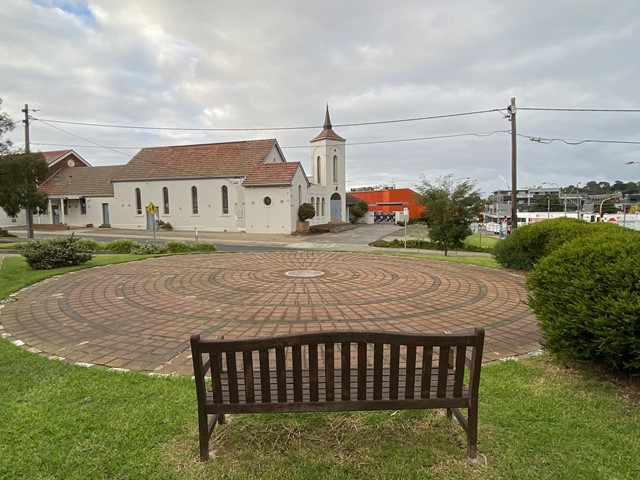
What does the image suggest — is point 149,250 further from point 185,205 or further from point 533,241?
point 185,205

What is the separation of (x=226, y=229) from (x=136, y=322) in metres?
29.0

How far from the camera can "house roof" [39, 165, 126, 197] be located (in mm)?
39094

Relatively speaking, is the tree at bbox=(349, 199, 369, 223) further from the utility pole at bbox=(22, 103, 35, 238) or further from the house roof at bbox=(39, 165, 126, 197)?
the utility pole at bbox=(22, 103, 35, 238)

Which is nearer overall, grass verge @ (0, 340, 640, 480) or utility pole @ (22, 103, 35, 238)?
grass verge @ (0, 340, 640, 480)

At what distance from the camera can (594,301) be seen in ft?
11.6

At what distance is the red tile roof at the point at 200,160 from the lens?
34.6 meters

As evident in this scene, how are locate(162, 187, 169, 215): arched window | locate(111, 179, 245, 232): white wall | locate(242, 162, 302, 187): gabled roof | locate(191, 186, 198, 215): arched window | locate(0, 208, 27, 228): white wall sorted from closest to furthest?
locate(242, 162, 302, 187): gabled roof, locate(111, 179, 245, 232): white wall, locate(191, 186, 198, 215): arched window, locate(162, 187, 169, 215): arched window, locate(0, 208, 27, 228): white wall

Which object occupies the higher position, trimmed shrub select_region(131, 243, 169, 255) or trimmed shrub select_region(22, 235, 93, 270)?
trimmed shrub select_region(22, 235, 93, 270)

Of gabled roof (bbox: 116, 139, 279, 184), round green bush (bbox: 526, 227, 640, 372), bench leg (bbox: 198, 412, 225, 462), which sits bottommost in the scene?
bench leg (bbox: 198, 412, 225, 462)

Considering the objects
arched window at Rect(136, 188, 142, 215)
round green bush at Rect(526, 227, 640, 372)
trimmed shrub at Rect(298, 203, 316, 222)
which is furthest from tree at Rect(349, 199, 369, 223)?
round green bush at Rect(526, 227, 640, 372)

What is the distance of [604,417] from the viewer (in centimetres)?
306

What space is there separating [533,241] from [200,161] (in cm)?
3219

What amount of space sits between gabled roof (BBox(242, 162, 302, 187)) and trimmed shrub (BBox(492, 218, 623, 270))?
22.1 m

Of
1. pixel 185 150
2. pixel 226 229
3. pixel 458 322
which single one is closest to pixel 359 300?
pixel 458 322
